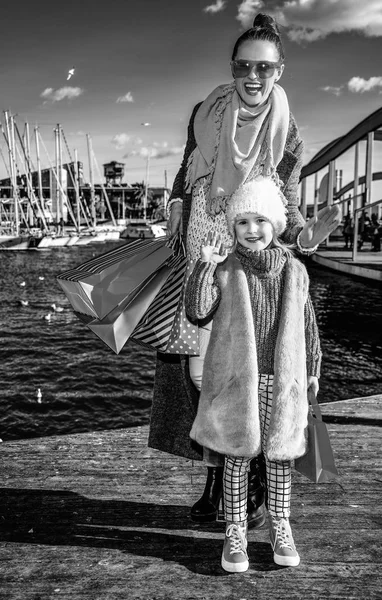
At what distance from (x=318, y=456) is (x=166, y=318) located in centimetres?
103

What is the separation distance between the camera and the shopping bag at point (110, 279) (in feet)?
9.61

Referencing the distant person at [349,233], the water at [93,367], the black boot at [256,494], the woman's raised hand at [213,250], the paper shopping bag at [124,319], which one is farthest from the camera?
the distant person at [349,233]

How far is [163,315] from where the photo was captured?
300 cm

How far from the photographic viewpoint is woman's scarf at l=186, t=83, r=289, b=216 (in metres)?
2.75

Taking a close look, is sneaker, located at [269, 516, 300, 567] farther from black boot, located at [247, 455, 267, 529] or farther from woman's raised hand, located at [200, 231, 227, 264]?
woman's raised hand, located at [200, 231, 227, 264]

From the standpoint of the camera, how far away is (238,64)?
277cm

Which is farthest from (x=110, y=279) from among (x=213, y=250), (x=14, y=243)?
(x=14, y=243)

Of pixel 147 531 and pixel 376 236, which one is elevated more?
pixel 376 236

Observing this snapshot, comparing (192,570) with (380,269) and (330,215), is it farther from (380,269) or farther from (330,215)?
(380,269)

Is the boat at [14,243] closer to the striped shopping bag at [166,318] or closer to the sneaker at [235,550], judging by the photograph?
the striped shopping bag at [166,318]

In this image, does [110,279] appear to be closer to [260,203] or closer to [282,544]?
[260,203]

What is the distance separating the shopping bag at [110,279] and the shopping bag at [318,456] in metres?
1.12

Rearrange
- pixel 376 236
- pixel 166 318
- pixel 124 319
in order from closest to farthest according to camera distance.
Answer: pixel 124 319 < pixel 166 318 < pixel 376 236

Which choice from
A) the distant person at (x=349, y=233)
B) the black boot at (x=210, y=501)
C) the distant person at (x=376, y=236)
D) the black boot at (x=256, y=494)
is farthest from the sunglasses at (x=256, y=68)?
the distant person at (x=349, y=233)
